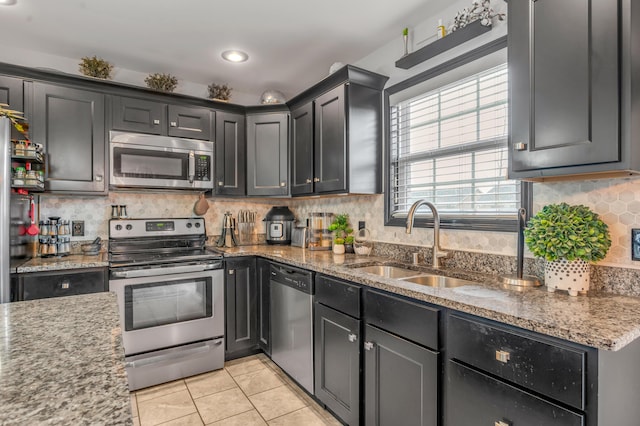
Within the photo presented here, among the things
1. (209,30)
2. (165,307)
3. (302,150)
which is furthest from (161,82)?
(165,307)

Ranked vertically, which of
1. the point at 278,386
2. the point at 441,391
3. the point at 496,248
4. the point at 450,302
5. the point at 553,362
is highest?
the point at 496,248

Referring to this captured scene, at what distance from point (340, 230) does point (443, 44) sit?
1.53 m

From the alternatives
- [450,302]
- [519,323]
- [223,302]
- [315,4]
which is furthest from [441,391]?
[315,4]

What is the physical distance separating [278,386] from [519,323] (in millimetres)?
1917

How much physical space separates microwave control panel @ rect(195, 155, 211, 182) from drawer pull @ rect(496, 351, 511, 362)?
2653 millimetres

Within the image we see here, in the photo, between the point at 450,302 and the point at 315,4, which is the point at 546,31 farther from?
the point at 315,4

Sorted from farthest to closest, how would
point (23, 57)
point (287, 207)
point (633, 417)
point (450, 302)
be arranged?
point (287, 207) < point (23, 57) < point (450, 302) < point (633, 417)

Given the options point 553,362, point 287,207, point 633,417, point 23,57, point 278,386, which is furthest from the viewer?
point 287,207

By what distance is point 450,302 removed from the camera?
1422 millimetres

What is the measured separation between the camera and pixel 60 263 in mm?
2363

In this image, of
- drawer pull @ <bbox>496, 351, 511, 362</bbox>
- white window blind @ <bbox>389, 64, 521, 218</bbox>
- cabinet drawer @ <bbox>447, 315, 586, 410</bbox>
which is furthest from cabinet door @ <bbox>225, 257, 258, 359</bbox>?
drawer pull @ <bbox>496, 351, 511, 362</bbox>

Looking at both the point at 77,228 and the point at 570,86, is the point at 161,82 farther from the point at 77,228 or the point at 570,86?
the point at 570,86

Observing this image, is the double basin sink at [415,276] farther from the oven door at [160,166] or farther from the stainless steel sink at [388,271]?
the oven door at [160,166]

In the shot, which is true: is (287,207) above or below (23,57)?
below
